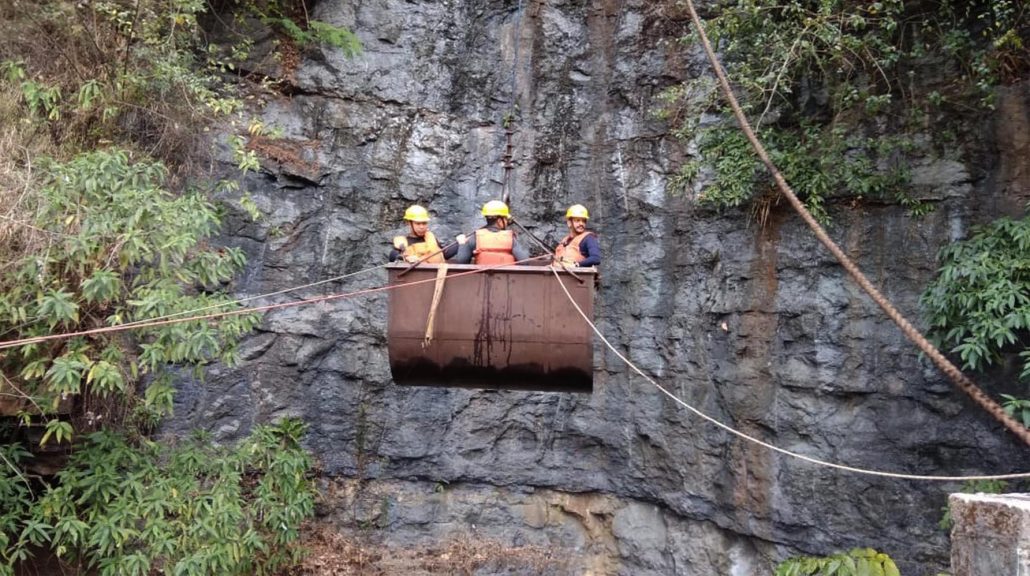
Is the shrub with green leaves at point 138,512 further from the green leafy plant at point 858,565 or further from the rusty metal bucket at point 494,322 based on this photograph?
the green leafy plant at point 858,565

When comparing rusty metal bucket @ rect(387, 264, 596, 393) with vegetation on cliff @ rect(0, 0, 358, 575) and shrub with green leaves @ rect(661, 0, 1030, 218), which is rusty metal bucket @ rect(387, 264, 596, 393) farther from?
shrub with green leaves @ rect(661, 0, 1030, 218)

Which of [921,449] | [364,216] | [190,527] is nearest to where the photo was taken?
[190,527]

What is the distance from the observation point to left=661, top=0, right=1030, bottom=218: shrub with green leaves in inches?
256

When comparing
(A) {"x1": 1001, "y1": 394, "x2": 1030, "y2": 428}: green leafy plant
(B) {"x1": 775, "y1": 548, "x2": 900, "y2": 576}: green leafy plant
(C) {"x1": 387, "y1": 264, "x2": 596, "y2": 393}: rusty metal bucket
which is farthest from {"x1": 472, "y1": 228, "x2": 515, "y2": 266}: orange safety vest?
(A) {"x1": 1001, "y1": 394, "x2": 1030, "y2": 428}: green leafy plant

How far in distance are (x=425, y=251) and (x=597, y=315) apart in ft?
12.3

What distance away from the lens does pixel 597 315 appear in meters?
9.30

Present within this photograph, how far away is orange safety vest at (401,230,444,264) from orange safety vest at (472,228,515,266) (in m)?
0.28

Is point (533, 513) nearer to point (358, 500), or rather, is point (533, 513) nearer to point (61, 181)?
point (358, 500)

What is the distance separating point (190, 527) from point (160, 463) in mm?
832

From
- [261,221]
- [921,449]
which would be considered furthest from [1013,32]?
[261,221]

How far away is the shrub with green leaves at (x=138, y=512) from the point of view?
5211 mm

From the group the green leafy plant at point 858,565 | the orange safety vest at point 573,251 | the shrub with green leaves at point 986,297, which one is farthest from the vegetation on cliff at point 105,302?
the shrub with green leaves at point 986,297

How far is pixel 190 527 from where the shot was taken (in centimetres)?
575

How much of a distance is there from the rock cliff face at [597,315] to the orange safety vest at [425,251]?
10.9ft
